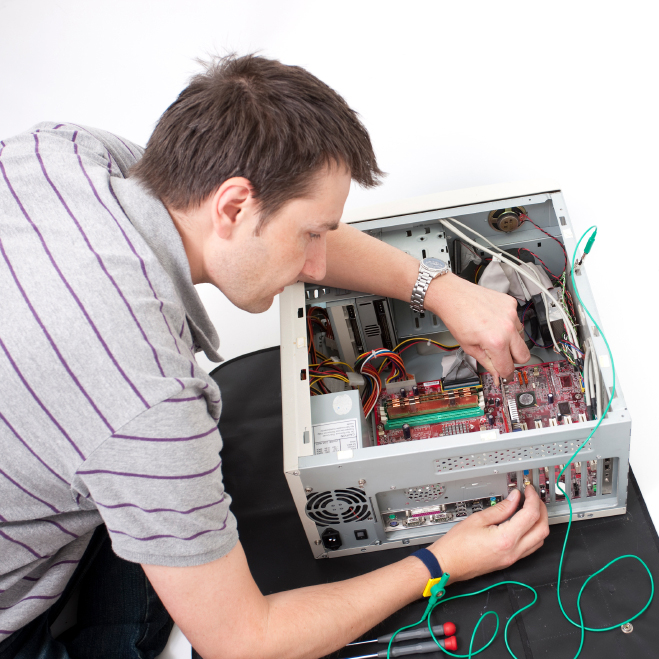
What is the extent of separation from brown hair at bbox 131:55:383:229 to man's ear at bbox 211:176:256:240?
0.05ft

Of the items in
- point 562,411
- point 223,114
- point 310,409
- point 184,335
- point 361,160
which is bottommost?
point 562,411

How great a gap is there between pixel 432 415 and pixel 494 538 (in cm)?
34

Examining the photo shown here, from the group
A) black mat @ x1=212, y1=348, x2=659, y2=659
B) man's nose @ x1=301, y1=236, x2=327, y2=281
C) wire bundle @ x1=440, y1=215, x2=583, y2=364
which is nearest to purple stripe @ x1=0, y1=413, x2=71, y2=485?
man's nose @ x1=301, y1=236, x2=327, y2=281

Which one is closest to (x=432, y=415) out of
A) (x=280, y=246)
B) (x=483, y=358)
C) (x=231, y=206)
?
(x=483, y=358)

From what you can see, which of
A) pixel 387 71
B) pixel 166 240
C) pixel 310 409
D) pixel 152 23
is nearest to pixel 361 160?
pixel 166 240

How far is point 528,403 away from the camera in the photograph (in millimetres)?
1700

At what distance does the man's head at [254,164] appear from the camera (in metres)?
1.23

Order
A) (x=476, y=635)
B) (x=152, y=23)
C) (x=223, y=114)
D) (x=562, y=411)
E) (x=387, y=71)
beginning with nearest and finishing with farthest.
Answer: (x=223, y=114) < (x=476, y=635) < (x=562, y=411) < (x=387, y=71) < (x=152, y=23)

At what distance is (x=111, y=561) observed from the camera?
1.69 metres

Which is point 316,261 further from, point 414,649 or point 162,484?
point 414,649

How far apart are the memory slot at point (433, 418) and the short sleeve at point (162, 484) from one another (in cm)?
66

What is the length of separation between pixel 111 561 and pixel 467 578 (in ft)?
2.68

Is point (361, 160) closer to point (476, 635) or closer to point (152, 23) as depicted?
point (476, 635)

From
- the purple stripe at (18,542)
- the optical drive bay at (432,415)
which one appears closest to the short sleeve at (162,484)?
the purple stripe at (18,542)
